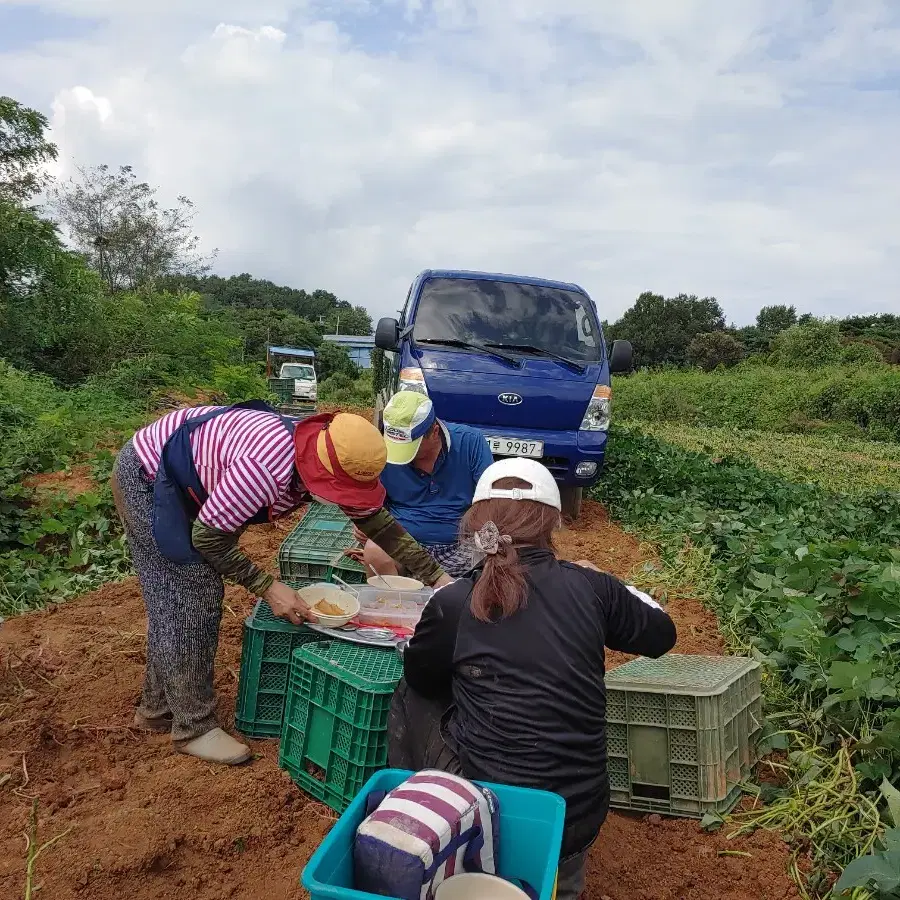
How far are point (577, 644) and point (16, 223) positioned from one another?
1396 cm

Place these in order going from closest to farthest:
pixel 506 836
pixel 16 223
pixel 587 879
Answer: pixel 506 836 < pixel 587 879 < pixel 16 223

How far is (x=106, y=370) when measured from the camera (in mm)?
15398

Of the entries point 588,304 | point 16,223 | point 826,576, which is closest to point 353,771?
point 826,576

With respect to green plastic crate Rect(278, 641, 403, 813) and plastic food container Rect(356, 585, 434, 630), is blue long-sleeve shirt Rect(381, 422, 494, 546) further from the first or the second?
green plastic crate Rect(278, 641, 403, 813)

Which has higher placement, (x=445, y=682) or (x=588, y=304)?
(x=588, y=304)

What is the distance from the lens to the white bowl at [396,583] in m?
3.42

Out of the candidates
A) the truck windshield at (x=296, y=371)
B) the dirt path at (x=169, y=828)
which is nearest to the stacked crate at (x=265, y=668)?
the dirt path at (x=169, y=828)

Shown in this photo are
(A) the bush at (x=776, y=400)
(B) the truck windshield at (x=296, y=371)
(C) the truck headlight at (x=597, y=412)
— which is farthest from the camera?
(B) the truck windshield at (x=296, y=371)

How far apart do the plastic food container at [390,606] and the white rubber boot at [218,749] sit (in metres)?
0.65

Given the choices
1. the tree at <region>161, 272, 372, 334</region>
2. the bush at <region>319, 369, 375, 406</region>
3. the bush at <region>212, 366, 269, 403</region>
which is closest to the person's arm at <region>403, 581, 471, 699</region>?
the bush at <region>212, 366, 269, 403</region>

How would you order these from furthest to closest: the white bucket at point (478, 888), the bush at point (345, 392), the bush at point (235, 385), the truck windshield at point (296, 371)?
the truck windshield at point (296, 371) < the bush at point (345, 392) < the bush at point (235, 385) < the white bucket at point (478, 888)

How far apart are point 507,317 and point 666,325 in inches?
1677

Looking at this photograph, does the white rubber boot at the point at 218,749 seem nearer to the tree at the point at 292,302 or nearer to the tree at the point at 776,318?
the tree at the point at 776,318

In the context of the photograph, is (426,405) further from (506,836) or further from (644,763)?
(506,836)
